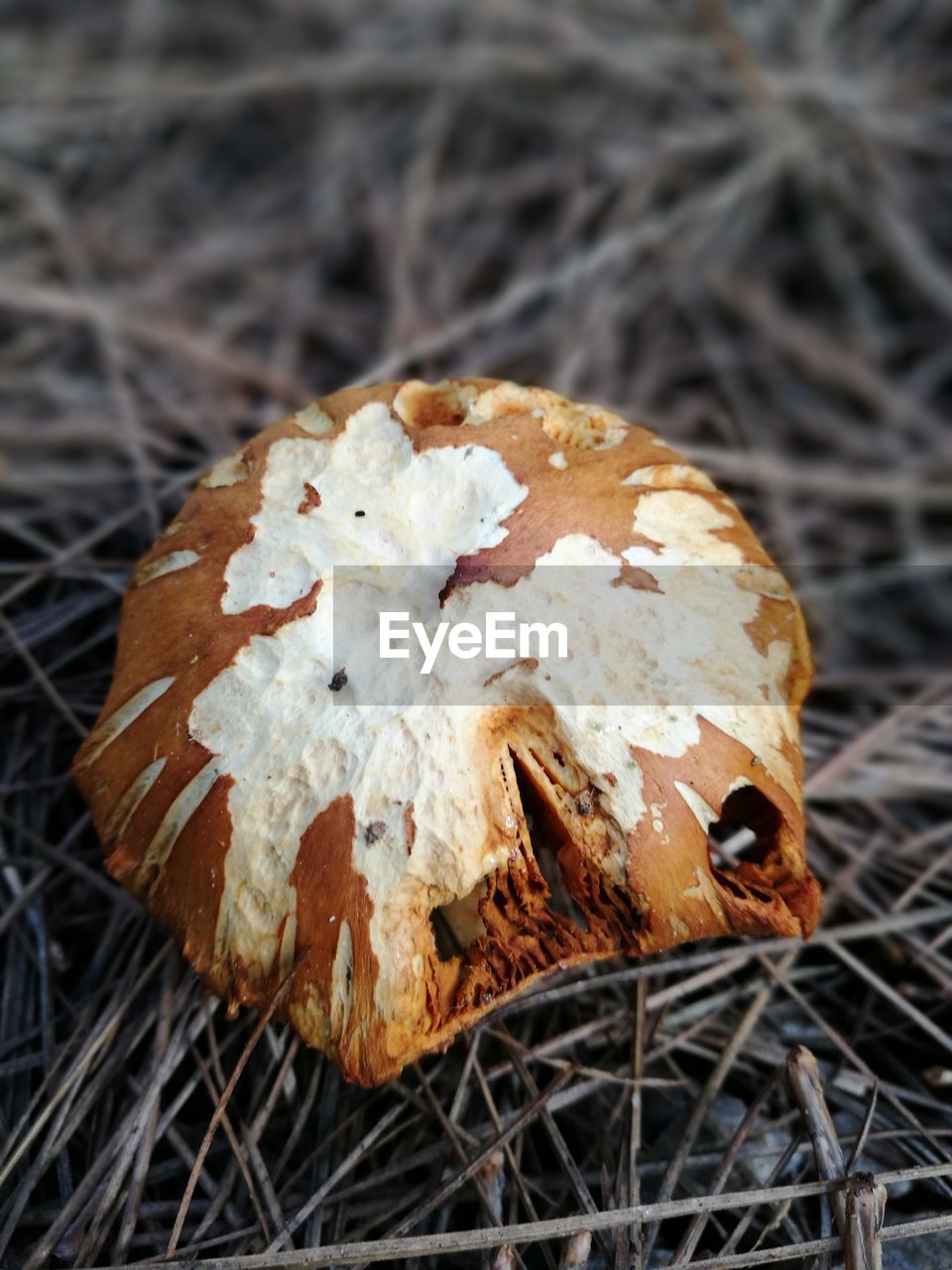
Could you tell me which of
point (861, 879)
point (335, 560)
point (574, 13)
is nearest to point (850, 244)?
point (574, 13)

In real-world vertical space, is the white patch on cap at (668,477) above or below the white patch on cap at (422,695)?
above

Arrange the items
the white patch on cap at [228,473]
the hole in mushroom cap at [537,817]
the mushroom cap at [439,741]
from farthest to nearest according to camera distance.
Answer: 1. the white patch on cap at [228,473]
2. the hole in mushroom cap at [537,817]
3. the mushroom cap at [439,741]

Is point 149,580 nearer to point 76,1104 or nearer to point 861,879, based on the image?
point 76,1104

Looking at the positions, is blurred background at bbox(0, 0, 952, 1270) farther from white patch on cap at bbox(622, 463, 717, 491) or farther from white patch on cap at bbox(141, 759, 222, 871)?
white patch on cap at bbox(622, 463, 717, 491)

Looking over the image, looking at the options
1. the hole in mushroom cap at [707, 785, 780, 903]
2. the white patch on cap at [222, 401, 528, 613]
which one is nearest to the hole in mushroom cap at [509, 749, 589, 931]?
the hole in mushroom cap at [707, 785, 780, 903]

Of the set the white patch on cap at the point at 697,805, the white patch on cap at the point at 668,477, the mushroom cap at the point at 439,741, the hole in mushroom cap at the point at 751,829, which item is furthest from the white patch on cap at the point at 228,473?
the hole in mushroom cap at the point at 751,829

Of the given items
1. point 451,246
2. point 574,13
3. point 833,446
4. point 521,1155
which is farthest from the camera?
point 574,13

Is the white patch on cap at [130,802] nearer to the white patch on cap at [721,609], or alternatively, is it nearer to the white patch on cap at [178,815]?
the white patch on cap at [178,815]
